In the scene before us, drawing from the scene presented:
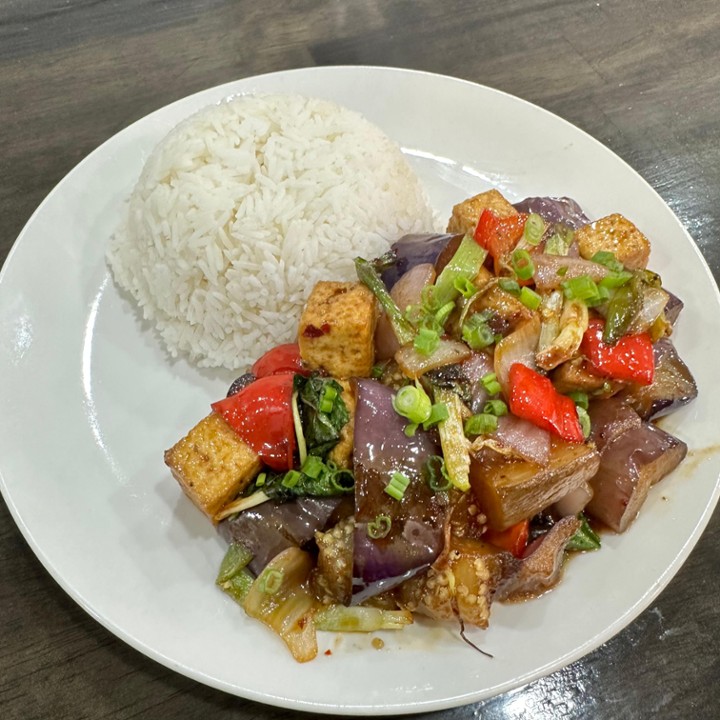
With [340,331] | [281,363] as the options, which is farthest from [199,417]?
[340,331]

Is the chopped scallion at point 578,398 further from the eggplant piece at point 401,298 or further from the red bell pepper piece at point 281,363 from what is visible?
the red bell pepper piece at point 281,363

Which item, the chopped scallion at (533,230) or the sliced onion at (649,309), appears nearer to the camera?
the sliced onion at (649,309)

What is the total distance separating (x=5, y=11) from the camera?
14.3 ft

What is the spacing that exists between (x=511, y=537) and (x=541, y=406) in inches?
19.0

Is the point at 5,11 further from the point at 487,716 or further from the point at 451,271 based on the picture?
the point at 487,716

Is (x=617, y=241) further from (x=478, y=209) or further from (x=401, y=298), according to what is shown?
(x=401, y=298)

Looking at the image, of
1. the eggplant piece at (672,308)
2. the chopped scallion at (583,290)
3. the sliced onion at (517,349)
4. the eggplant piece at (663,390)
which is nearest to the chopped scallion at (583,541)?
the eggplant piece at (663,390)

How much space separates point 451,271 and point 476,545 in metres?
1.04

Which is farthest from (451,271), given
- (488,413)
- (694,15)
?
(694,15)

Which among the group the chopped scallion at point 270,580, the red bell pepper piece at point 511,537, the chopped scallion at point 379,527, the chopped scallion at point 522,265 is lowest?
the red bell pepper piece at point 511,537

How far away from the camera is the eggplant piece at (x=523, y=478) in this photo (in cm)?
215

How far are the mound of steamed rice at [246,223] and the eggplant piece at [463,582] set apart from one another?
1322 mm

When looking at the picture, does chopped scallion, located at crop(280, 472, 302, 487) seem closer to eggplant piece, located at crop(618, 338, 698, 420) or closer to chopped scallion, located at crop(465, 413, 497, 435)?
chopped scallion, located at crop(465, 413, 497, 435)

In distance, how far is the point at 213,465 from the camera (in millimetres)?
2328
